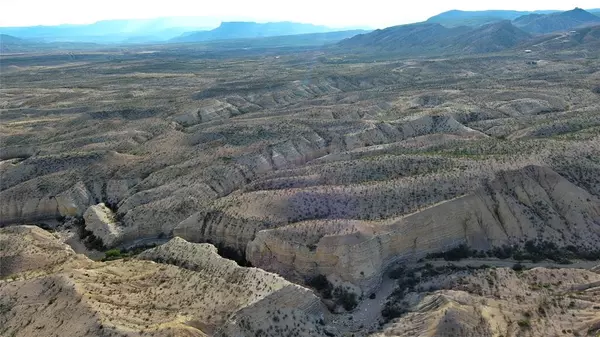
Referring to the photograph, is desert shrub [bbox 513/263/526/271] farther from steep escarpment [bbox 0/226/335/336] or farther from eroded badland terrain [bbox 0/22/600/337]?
steep escarpment [bbox 0/226/335/336]

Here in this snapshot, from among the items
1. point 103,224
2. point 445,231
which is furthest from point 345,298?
point 103,224

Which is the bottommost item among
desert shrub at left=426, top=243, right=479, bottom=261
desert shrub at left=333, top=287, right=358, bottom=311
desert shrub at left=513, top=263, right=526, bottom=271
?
desert shrub at left=333, top=287, right=358, bottom=311

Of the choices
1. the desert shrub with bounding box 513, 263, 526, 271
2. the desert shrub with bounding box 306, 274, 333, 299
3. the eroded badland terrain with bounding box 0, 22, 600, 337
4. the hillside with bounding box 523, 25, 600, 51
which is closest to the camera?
the eroded badland terrain with bounding box 0, 22, 600, 337

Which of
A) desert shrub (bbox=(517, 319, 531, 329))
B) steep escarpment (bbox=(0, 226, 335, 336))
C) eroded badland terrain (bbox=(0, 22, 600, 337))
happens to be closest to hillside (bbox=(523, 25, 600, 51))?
eroded badland terrain (bbox=(0, 22, 600, 337))

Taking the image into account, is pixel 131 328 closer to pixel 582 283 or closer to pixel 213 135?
pixel 582 283

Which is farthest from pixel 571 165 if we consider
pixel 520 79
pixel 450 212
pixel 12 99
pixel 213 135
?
pixel 12 99
